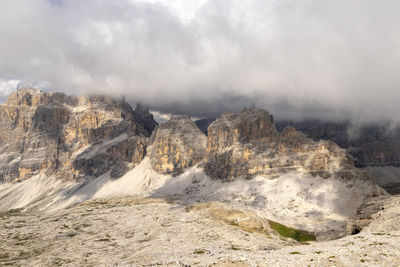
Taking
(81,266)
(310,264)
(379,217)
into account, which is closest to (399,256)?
(310,264)

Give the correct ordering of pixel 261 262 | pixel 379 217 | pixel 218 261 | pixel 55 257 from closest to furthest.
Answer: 1. pixel 261 262
2. pixel 218 261
3. pixel 379 217
4. pixel 55 257

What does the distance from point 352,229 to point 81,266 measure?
100896mm

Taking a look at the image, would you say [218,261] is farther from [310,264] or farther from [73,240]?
[73,240]

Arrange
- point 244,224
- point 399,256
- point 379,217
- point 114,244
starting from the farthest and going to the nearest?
1. point 244,224
2. point 114,244
3. point 379,217
4. point 399,256

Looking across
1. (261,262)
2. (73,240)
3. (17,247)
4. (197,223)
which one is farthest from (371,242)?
(17,247)

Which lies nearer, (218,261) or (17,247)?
(218,261)

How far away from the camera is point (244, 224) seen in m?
190

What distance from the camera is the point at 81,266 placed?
11969 cm

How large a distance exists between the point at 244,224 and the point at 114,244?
254 ft

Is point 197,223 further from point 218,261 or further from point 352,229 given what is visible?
point 218,261

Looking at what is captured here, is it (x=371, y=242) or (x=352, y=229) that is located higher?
(x=371, y=242)

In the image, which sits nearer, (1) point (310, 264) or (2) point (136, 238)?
(1) point (310, 264)

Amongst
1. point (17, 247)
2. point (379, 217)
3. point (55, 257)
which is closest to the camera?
point (379, 217)

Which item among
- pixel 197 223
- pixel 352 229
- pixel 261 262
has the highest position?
pixel 261 262
